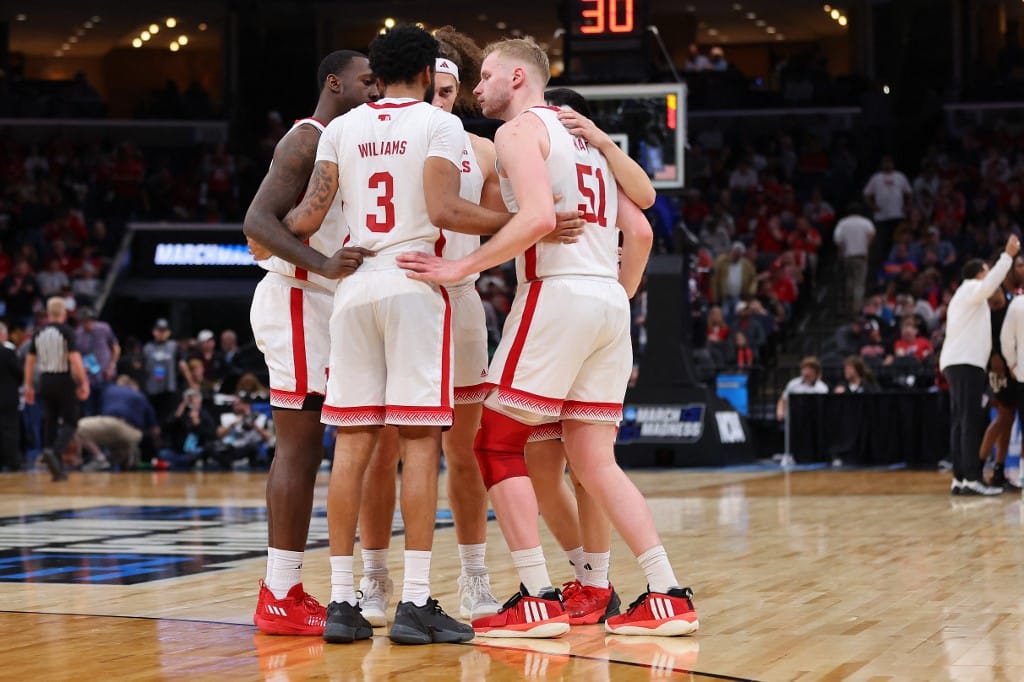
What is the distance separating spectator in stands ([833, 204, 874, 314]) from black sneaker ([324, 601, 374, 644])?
741 inches

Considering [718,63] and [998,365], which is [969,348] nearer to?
[998,365]

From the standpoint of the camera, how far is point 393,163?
5.22m

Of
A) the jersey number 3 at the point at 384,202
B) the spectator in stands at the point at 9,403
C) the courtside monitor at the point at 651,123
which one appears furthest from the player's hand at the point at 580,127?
the spectator in stands at the point at 9,403

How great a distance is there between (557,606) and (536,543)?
233 millimetres

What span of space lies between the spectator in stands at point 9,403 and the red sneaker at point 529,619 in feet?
42.4

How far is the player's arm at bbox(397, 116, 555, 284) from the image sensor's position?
204 inches

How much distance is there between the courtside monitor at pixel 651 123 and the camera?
15820 mm

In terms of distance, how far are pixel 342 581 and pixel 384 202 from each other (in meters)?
1.31

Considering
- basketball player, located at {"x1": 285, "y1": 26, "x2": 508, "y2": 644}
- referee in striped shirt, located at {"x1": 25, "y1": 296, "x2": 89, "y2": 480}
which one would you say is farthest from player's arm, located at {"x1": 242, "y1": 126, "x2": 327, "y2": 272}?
referee in striped shirt, located at {"x1": 25, "y1": 296, "x2": 89, "y2": 480}

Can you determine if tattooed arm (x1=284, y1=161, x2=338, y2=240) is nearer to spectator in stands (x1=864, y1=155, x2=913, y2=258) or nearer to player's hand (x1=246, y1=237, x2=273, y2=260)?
player's hand (x1=246, y1=237, x2=273, y2=260)

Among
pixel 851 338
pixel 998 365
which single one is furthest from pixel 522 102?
pixel 851 338

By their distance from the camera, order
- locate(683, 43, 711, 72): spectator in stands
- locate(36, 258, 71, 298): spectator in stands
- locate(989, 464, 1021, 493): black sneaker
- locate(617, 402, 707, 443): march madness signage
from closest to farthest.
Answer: locate(989, 464, 1021, 493): black sneaker → locate(617, 402, 707, 443): march madness signage → locate(36, 258, 71, 298): spectator in stands → locate(683, 43, 711, 72): spectator in stands

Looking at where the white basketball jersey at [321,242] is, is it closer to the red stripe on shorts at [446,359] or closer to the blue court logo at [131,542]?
the red stripe on shorts at [446,359]

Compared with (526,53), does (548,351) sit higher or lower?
lower
